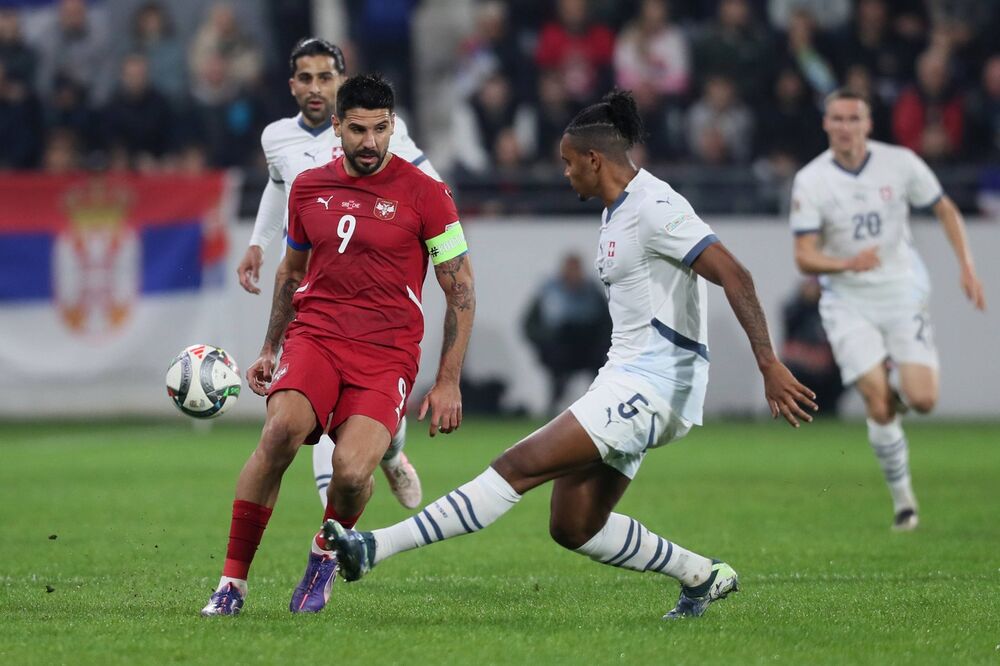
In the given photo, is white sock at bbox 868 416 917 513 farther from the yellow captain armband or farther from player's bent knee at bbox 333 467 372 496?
player's bent knee at bbox 333 467 372 496

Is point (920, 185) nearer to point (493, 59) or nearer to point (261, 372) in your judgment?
point (261, 372)

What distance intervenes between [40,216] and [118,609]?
38.4 ft

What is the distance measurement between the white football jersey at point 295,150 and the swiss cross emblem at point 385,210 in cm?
143

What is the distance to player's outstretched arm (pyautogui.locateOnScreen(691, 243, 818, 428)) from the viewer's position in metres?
6.36

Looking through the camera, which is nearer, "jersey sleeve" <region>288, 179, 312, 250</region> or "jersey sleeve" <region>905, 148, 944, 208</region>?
"jersey sleeve" <region>288, 179, 312, 250</region>

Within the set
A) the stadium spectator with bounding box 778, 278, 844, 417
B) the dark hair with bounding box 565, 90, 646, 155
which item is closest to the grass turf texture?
the dark hair with bounding box 565, 90, 646, 155

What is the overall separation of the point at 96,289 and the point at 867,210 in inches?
382

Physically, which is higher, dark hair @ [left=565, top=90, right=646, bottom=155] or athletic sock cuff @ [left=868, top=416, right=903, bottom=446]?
dark hair @ [left=565, top=90, right=646, bottom=155]

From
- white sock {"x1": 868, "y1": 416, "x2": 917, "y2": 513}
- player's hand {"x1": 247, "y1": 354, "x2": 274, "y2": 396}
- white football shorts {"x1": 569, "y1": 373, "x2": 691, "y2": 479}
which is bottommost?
white sock {"x1": 868, "y1": 416, "x2": 917, "y2": 513}

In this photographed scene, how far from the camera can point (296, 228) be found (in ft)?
23.8

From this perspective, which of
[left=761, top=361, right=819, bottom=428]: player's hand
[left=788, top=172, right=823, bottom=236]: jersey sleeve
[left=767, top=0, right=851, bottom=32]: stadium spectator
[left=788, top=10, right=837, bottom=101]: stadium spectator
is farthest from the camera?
[left=767, top=0, right=851, bottom=32]: stadium spectator

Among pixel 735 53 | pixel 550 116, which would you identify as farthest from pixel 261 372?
pixel 735 53

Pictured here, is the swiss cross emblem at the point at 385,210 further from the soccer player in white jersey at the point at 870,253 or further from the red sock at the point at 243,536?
the soccer player in white jersey at the point at 870,253

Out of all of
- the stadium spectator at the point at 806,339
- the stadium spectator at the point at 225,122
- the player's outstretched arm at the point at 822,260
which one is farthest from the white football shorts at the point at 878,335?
the stadium spectator at the point at 225,122
